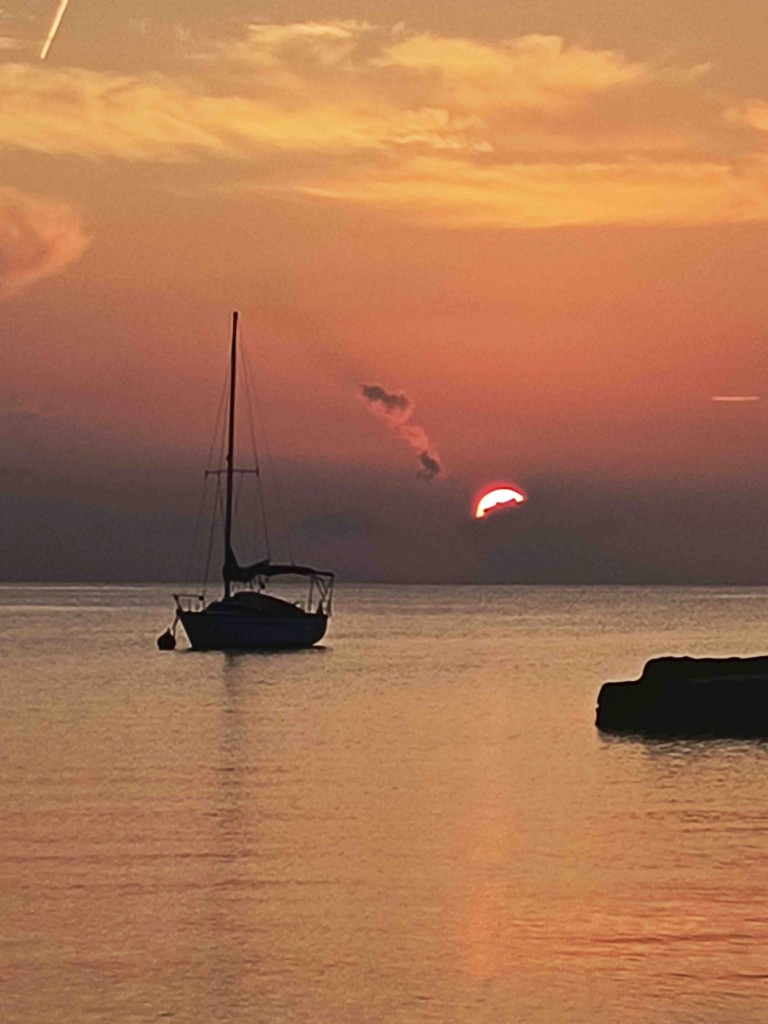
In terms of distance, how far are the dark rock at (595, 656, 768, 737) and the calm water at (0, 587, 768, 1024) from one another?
179 centimetres

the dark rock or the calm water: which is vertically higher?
the dark rock

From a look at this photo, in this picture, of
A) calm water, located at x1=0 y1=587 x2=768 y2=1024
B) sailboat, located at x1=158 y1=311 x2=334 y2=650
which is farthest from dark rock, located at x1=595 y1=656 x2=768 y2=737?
sailboat, located at x1=158 y1=311 x2=334 y2=650

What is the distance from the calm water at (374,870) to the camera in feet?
66.8

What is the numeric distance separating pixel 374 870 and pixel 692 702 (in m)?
A: 26.2

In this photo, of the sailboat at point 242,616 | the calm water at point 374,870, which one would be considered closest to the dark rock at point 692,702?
the calm water at point 374,870

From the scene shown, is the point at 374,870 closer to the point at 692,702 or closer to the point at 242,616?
the point at 692,702

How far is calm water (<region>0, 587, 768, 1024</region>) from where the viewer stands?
20.4m

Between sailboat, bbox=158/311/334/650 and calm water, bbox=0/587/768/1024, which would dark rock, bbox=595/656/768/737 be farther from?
sailboat, bbox=158/311/334/650

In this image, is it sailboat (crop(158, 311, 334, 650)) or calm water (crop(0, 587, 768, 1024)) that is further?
sailboat (crop(158, 311, 334, 650))

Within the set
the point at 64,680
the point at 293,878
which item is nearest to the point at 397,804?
the point at 293,878

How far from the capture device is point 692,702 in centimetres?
5353

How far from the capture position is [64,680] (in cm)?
8569

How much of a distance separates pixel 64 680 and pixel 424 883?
59971mm

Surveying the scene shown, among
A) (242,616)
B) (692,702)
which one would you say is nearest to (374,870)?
(692,702)
